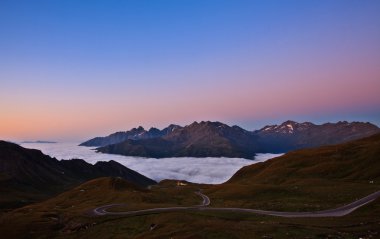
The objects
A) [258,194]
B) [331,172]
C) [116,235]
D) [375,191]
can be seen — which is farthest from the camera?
[331,172]

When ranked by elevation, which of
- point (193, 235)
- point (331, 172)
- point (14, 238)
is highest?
point (331, 172)

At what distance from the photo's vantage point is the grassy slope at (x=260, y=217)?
63.1 meters

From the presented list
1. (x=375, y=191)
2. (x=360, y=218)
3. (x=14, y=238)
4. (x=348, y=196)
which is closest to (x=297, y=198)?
(x=348, y=196)

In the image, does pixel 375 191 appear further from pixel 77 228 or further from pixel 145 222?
pixel 77 228

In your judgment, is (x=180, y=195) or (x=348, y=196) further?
(x=180, y=195)

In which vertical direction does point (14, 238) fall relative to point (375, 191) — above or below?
below

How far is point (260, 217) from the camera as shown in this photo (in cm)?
8406

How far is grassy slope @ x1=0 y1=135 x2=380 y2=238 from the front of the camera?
63.1 metres

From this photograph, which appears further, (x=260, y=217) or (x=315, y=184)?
(x=315, y=184)

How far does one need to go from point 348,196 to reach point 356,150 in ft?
318

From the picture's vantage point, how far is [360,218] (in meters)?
71.2

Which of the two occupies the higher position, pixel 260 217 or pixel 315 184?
pixel 315 184

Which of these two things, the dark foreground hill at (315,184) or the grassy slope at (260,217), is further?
the dark foreground hill at (315,184)

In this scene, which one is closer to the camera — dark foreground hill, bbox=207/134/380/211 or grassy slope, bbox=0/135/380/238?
grassy slope, bbox=0/135/380/238
